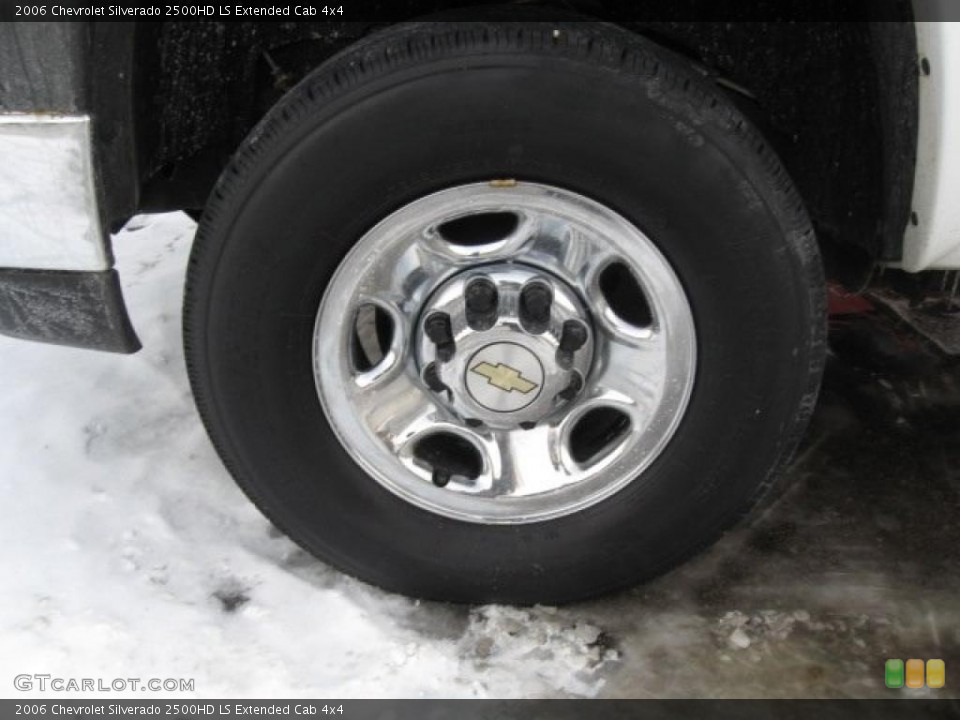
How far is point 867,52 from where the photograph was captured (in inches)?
82.0

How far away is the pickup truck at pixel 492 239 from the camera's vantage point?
1.86 metres

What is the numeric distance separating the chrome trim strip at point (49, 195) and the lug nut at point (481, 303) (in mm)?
676

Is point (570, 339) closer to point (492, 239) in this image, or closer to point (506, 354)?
point (506, 354)

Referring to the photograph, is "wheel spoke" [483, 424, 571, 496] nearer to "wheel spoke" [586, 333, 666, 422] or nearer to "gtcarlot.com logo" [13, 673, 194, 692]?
"wheel spoke" [586, 333, 666, 422]

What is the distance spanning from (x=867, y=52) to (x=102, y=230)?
4.91ft

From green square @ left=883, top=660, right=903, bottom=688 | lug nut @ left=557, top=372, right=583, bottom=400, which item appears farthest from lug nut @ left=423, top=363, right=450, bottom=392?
green square @ left=883, top=660, right=903, bottom=688

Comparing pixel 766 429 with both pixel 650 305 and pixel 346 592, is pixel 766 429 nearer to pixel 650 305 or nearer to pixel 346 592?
pixel 650 305

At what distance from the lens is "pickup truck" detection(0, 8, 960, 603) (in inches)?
73.3

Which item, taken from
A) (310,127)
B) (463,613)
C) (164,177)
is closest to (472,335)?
(310,127)

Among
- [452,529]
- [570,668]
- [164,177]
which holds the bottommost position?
[570,668]

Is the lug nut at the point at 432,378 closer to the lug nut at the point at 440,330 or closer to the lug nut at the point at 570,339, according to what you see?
the lug nut at the point at 440,330

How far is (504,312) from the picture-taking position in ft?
6.75

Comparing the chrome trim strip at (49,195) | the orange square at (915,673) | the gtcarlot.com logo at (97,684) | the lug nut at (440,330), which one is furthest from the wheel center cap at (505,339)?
the orange square at (915,673)

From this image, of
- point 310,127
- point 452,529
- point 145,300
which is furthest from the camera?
point 145,300
